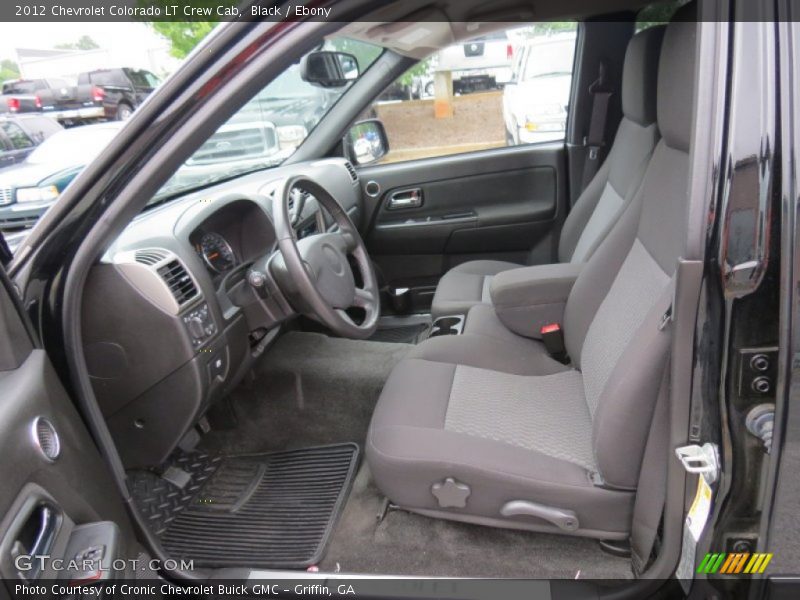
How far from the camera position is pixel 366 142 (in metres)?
3.10

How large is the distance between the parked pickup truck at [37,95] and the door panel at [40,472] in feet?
6.02

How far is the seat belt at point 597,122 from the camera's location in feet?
8.84

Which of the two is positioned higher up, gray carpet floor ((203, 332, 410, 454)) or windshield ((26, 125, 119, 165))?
windshield ((26, 125, 119, 165))

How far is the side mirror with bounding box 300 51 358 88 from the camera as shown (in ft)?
7.03

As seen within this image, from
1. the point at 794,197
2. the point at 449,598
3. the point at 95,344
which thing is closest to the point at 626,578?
the point at 449,598

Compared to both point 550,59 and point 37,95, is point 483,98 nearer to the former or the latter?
point 550,59

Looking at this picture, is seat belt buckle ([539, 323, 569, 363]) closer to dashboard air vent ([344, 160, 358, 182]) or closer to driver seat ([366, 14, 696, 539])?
A: driver seat ([366, 14, 696, 539])

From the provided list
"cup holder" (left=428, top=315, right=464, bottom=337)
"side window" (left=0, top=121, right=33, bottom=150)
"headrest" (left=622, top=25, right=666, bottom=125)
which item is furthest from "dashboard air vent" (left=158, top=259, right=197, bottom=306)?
"headrest" (left=622, top=25, right=666, bottom=125)

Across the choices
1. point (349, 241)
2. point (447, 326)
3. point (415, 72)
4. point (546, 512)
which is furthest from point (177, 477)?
point (415, 72)

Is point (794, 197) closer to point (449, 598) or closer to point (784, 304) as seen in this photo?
point (784, 304)

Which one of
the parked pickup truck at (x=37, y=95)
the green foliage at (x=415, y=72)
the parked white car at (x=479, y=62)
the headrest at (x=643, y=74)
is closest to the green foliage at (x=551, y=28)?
the parked white car at (x=479, y=62)

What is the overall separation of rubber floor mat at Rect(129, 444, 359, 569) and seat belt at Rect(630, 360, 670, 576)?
0.79 metres

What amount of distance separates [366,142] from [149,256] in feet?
6.07

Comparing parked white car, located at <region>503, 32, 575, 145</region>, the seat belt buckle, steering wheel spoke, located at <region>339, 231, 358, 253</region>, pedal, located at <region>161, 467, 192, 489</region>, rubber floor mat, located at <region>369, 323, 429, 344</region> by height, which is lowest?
rubber floor mat, located at <region>369, 323, 429, 344</region>
